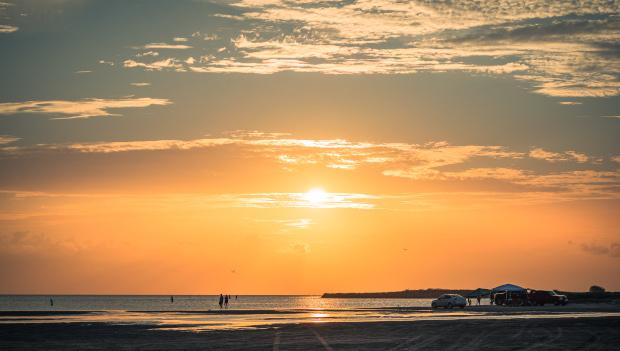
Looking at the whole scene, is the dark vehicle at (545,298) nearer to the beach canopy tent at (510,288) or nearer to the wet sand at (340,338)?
the beach canopy tent at (510,288)

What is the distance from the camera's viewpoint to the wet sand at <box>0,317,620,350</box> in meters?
35.1

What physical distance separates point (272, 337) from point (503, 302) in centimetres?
8030

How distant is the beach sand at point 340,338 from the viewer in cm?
3516

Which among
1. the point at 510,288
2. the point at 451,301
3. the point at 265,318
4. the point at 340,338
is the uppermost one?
the point at 510,288

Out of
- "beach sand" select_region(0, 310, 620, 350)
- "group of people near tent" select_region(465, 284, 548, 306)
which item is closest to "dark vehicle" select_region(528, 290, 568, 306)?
"group of people near tent" select_region(465, 284, 548, 306)

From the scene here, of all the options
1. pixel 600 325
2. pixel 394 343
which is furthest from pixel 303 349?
pixel 600 325

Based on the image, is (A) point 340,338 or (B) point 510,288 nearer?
(A) point 340,338

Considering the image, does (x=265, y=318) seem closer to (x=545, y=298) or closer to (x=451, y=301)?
(x=451, y=301)

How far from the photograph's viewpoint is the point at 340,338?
1603 inches

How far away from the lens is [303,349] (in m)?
33.7

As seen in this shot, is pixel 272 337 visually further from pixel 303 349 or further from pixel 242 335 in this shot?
pixel 303 349

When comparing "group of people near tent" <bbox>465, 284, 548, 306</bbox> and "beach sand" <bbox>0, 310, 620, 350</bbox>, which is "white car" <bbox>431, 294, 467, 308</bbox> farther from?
"beach sand" <bbox>0, 310, 620, 350</bbox>

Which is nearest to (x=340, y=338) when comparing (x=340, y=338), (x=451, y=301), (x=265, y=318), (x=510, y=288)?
(x=340, y=338)

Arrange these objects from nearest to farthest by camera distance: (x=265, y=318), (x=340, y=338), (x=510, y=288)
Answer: (x=340, y=338) < (x=265, y=318) < (x=510, y=288)
